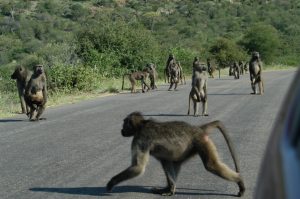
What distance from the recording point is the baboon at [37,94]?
1549cm

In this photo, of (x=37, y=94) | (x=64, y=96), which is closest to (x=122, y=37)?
(x=64, y=96)

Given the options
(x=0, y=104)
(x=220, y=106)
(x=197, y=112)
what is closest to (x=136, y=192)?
(x=197, y=112)

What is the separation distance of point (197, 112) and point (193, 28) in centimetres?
6997

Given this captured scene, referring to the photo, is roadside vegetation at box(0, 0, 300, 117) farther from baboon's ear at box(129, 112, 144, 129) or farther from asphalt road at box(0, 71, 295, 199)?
baboon's ear at box(129, 112, 144, 129)

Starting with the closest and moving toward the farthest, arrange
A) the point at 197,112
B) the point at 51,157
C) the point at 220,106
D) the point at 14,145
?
the point at 51,157
the point at 14,145
the point at 197,112
the point at 220,106

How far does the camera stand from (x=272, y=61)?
72438mm

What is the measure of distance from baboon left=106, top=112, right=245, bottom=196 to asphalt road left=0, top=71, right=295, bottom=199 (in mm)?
427

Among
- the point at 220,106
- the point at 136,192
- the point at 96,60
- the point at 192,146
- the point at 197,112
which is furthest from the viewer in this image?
the point at 96,60

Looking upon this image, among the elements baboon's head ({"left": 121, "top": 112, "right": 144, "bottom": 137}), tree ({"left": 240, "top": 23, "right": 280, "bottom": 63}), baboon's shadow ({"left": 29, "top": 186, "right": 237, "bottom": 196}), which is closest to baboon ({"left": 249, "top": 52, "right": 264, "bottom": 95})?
baboon's shadow ({"left": 29, "top": 186, "right": 237, "bottom": 196})

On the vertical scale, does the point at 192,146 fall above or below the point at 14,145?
above

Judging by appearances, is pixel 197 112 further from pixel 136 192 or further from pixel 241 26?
pixel 241 26

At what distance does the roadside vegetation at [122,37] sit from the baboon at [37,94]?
2474 millimetres

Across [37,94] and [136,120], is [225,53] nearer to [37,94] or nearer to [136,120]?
[37,94]

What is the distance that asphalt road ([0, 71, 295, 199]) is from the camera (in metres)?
6.96
